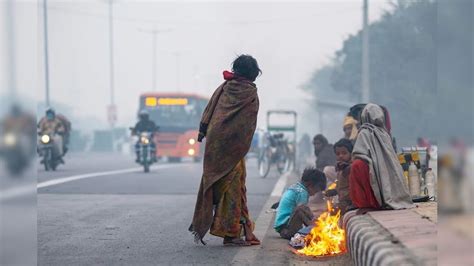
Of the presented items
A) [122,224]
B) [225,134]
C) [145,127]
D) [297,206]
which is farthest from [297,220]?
[145,127]

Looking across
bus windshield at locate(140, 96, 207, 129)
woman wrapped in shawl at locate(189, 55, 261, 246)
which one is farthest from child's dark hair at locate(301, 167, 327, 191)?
bus windshield at locate(140, 96, 207, 129)

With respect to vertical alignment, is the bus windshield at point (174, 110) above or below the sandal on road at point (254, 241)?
above

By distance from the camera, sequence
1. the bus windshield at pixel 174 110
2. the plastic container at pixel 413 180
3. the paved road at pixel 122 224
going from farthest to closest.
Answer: the bus windshield at pixel 174 110, the plastic container at pixel 413 180, the paved road at pixel 122 224

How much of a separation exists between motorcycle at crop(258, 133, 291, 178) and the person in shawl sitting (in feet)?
40.9

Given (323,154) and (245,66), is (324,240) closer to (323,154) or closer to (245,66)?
(245,66)

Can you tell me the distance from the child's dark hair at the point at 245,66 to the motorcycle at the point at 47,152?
44.5ft

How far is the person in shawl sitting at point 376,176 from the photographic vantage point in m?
7.17

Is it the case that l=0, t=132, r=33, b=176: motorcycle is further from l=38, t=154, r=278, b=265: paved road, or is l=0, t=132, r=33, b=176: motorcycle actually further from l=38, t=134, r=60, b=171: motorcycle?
l=38, t=134, r=60, b=171: motorcycle

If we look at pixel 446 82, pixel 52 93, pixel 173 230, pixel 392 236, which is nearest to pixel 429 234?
pixel 392 236

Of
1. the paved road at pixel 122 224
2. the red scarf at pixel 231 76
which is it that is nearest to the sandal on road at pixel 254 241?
the paved road at pixel 122 224

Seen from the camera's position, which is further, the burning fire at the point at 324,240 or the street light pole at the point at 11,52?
the burning fire at the point at 324,240

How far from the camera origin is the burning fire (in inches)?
287

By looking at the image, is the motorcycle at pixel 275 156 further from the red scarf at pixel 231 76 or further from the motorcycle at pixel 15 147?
the motorcycle at pixel 15 147

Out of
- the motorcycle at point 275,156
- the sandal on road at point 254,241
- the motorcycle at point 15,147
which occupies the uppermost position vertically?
the motorcycle at point 15,147
